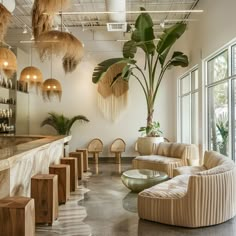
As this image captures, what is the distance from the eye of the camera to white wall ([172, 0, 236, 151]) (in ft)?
17.8

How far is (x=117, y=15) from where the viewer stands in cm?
743

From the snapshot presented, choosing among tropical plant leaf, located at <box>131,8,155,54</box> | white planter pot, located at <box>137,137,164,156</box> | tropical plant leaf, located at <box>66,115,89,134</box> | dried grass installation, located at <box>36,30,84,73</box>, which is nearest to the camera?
dried grass installation, located at <box>36,30,84,73</box>

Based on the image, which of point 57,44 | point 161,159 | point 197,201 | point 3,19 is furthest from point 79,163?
point 3,19

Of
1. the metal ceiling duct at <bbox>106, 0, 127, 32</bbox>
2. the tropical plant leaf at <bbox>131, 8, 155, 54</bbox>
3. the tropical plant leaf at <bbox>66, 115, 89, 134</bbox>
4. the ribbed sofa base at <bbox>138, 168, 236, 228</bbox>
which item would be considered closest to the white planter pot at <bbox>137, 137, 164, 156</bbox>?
the tropical plant leaf at <bbox>131, 8, 155, 54</bbox>

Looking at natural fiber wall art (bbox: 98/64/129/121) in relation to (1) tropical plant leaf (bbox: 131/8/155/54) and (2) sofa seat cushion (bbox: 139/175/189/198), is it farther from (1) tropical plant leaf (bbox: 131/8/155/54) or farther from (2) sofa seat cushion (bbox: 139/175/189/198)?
(2) sofa seat cushion (bbox: 139/175/189/198)

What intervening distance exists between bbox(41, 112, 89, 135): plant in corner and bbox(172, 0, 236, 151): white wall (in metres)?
3.90

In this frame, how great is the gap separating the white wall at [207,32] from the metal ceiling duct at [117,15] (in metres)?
1.88

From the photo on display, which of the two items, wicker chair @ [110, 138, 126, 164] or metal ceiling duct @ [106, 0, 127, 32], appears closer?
metal ceiling duct @ [106, 0, 127, 32]

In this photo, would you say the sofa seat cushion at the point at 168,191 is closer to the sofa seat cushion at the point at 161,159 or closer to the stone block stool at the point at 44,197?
the stone block stool at the point at 44,197

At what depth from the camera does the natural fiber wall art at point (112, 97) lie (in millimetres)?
10109

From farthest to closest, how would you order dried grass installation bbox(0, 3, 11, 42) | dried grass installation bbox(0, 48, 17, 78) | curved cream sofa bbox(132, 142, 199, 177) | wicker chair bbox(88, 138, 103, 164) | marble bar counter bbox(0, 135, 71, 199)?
wicker chair bbox(88, 138, 103, 164)
curved cream sofa bbox(132, 142, 199, 177)
dried grass installation bbox(0, 48, 17, 78)
dried grass installation bbox(0, 3, 11, 42)
marble bar counter bbox(0, 135, 71, 199)

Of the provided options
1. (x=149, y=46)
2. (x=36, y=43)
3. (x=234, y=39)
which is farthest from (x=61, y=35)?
(x=149, y=46)

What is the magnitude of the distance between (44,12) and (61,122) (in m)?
5.93

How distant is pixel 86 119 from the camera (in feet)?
33.6
